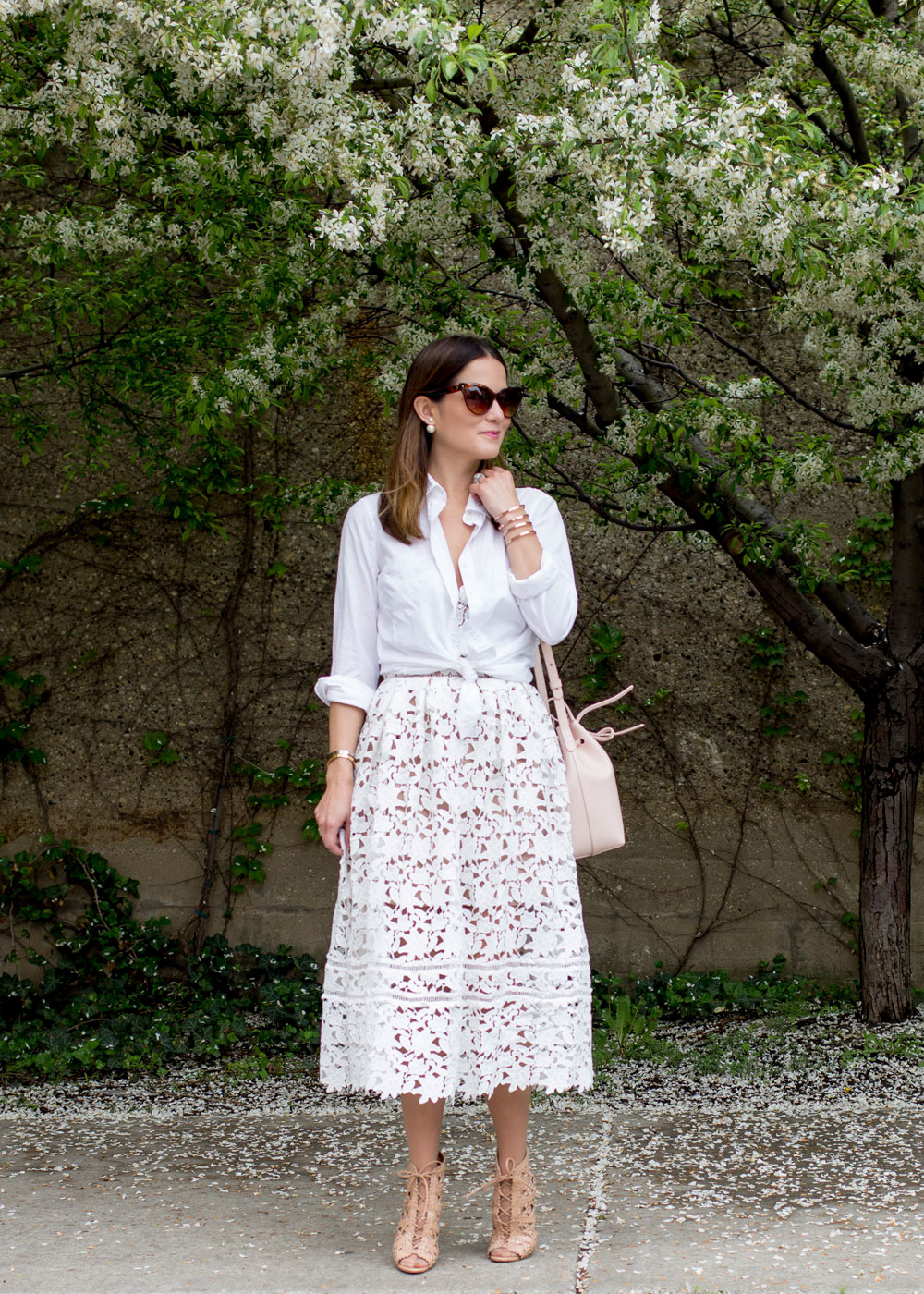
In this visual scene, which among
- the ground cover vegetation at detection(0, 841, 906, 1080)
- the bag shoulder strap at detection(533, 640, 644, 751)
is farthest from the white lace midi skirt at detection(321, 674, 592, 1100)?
the ground cover vegetation at detection(0, 841, 906, 1080)

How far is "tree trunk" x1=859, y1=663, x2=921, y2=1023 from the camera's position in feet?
13.0

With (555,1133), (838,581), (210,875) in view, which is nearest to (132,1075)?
(210,875)

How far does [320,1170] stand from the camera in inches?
110

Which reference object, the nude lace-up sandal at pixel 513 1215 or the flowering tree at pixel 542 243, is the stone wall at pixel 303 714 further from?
the nude lace-up sandal at pixel 513 1215

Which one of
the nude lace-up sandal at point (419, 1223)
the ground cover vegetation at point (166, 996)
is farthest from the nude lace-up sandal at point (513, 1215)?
the ground cover vegetation at point (166, 996)

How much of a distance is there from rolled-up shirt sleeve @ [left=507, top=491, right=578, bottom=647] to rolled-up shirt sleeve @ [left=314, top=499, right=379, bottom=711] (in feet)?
0.95

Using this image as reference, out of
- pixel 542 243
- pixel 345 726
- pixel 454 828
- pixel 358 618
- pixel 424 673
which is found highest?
pixel 542 243

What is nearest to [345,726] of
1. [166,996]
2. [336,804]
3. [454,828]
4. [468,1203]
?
[336,804]

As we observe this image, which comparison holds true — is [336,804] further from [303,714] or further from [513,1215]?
[303,714]

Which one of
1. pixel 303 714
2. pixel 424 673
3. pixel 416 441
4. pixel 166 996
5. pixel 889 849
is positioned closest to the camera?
pixel 424 673

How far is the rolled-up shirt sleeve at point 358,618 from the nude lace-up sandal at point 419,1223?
0.89 meters

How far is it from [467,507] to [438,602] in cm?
23

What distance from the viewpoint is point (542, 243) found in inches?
130

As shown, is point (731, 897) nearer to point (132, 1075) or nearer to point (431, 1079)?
point (132, 1075)
